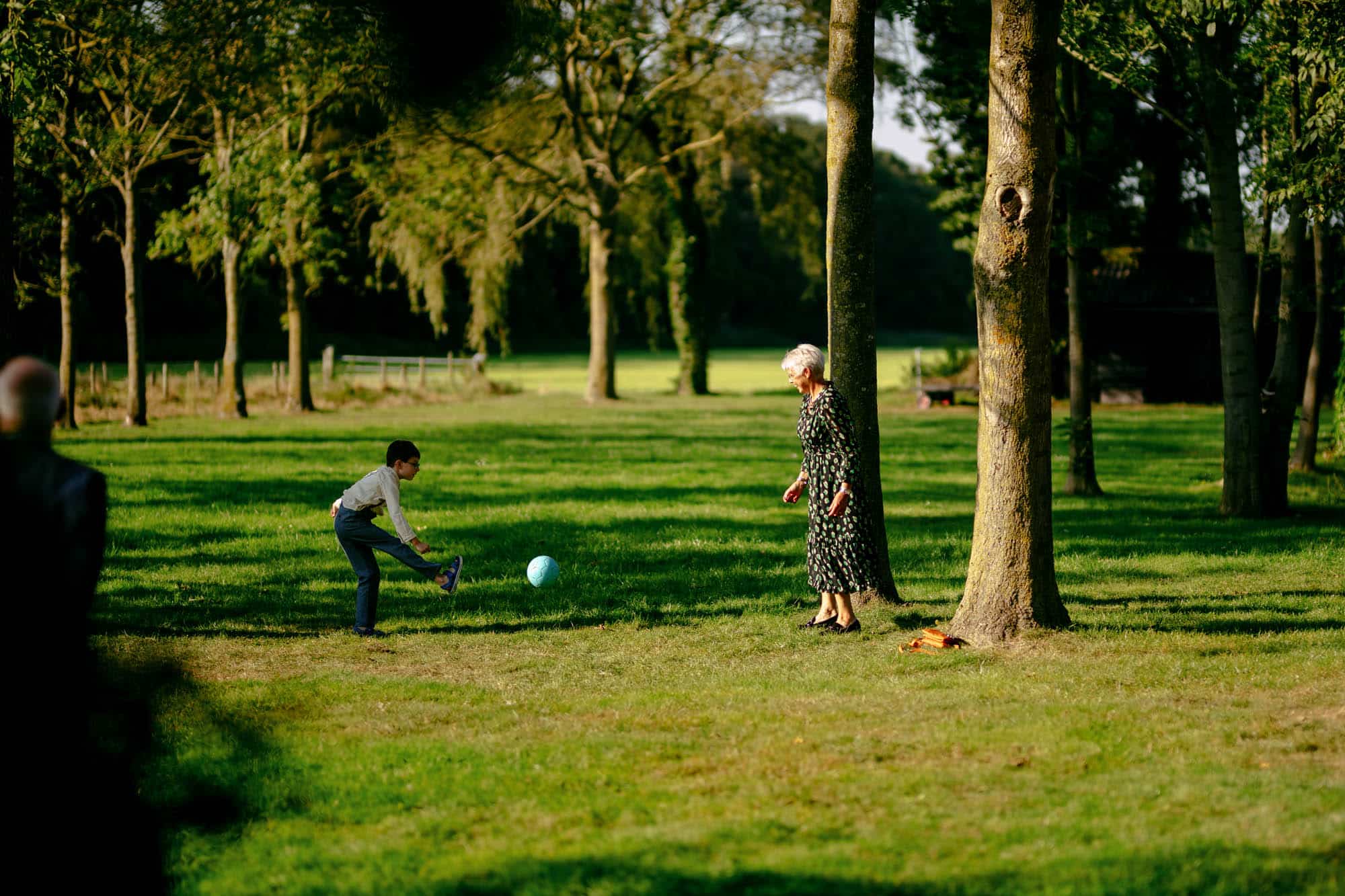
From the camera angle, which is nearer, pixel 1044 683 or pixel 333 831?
pixel 333 831

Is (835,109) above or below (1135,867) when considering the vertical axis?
above

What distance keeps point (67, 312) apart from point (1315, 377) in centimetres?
2400

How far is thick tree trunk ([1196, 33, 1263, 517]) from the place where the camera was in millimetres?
15156

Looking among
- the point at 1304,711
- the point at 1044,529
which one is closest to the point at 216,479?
the point at 1044,529

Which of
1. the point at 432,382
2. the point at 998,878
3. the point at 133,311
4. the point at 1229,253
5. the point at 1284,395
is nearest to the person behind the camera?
the point at 998,878

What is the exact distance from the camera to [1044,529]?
29.0 feet

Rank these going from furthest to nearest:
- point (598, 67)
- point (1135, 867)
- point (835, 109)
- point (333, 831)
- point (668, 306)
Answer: point (668, 306), point (598, 67), point (835, 109), point (333, 831), point (1135, 867)

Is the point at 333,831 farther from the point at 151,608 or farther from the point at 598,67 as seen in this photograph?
the point at 598,67

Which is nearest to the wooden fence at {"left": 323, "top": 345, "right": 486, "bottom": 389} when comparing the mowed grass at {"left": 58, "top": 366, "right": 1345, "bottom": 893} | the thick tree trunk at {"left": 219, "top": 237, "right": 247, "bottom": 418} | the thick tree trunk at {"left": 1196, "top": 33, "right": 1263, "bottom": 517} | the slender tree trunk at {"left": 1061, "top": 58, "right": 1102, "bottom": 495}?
the thick tree trunk at {"left": 219, "top": 237, "right": 247, "bottom": 418}

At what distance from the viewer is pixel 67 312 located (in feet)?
88.7

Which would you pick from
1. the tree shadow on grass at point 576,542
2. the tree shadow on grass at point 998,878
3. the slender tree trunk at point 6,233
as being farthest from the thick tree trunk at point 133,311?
the tree shadow on grass at point 998,878

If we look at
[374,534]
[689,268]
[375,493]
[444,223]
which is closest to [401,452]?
[375,493]

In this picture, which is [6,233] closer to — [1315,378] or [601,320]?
[1315,378]

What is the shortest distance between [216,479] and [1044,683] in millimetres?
14428
